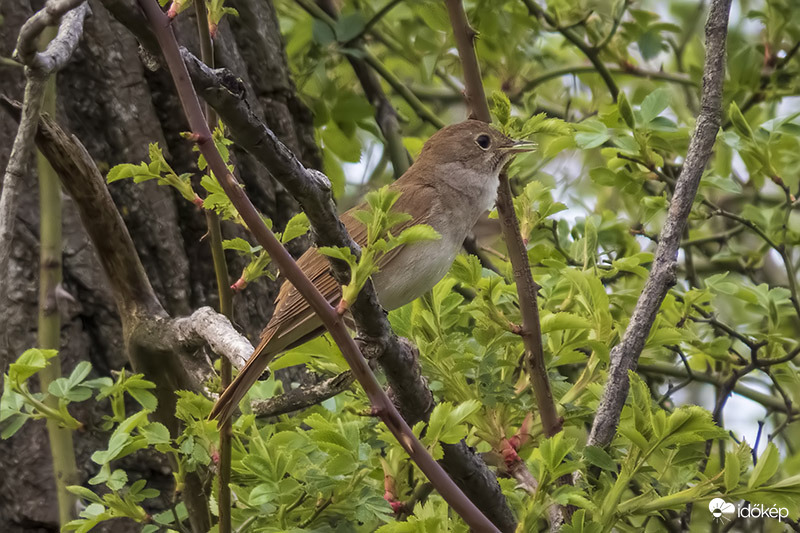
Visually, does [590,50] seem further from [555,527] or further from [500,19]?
[555,527]

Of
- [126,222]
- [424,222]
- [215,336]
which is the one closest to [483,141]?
[424,222]

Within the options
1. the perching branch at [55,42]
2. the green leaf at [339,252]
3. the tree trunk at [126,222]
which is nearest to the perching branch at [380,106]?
→ the tree trunk at [126,222]

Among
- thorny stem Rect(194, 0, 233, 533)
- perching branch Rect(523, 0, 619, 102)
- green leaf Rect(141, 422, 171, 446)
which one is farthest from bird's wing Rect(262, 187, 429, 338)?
perching branch Rect(523, 0, 619, 102)

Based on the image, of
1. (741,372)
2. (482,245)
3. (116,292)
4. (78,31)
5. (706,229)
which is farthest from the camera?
(706,229)

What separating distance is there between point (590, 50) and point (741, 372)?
1.51 metres

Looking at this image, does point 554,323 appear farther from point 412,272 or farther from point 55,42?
point 55,42

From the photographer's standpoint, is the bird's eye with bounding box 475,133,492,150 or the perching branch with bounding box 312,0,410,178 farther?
the perching branch with bounding box 312,0,410,178

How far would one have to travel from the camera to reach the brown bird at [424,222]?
2.77 m

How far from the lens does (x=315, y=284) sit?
313cm

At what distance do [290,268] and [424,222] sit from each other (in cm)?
168

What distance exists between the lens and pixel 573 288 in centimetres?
248

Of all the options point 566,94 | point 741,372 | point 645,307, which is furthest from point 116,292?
point 566,94

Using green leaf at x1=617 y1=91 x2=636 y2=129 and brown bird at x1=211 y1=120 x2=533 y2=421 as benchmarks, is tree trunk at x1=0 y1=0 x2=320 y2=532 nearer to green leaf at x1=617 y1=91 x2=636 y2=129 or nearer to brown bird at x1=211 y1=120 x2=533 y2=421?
brown bird at x1=211 y1=120 x2=533 y2=421

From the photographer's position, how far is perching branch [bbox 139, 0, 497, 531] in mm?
1408
